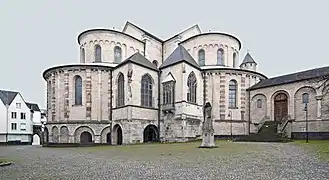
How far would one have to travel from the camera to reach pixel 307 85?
32.8 m

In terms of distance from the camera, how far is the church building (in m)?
32.0

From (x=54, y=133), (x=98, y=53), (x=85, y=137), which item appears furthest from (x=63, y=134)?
(x=98, y=53)

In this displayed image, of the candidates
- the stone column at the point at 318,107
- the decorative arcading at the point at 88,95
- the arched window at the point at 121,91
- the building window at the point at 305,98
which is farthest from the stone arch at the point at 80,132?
the stone column at the point at 318,107

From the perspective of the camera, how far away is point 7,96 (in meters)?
60.8

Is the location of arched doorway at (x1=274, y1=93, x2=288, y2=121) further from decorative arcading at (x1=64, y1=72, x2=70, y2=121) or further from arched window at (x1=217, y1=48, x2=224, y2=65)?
decorative arcading at (x1=64, y1=72, x2=70, y2=121)

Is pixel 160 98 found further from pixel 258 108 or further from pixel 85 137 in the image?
pixel 258 108

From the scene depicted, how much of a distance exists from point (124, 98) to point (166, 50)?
1704 cm

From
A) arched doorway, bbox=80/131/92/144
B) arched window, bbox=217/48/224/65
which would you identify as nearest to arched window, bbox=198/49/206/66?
arched window, bbox=217/48/224/65

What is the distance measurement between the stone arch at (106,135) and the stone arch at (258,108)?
1866 centimetres

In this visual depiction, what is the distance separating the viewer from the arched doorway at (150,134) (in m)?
34.6

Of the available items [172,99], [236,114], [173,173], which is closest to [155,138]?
[172,99]

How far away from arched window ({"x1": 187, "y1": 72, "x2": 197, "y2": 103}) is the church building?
125 millimetres

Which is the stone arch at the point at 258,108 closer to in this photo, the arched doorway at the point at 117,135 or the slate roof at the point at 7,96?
the arched doorway at the point at 117,135

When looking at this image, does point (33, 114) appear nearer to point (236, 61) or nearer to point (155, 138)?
point (155, 138)
